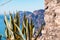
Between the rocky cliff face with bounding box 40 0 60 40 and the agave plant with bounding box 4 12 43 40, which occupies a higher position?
the rocky cliff face with bounding box 40 0 60 40

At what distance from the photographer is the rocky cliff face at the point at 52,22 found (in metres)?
1.36

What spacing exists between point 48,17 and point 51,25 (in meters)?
0.15

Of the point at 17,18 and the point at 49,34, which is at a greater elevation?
the point at 49,34

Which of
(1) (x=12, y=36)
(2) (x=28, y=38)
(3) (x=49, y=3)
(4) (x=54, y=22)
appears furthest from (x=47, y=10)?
(1) (x=12, y=36)

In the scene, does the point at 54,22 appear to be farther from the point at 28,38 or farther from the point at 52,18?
the point at 28,38

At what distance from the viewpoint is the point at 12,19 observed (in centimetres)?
375

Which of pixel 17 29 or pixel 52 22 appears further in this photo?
pixel 17 29

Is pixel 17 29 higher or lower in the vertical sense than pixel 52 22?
lower

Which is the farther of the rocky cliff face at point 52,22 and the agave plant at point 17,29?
the agave plant at point 17,29

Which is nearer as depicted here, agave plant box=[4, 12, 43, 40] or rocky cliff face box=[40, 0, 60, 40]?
rocky cliff face box=[40, 0, 60, 40]

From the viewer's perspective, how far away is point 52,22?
63.8 inches

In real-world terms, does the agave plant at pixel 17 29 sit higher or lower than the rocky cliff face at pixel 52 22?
lower

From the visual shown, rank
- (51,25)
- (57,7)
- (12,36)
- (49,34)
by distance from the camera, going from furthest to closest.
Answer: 1. (12,36)
2. (57,7)
3. (51,25)
4. (49,34)

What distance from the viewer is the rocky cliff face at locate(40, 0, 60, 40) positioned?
4.45 feet
